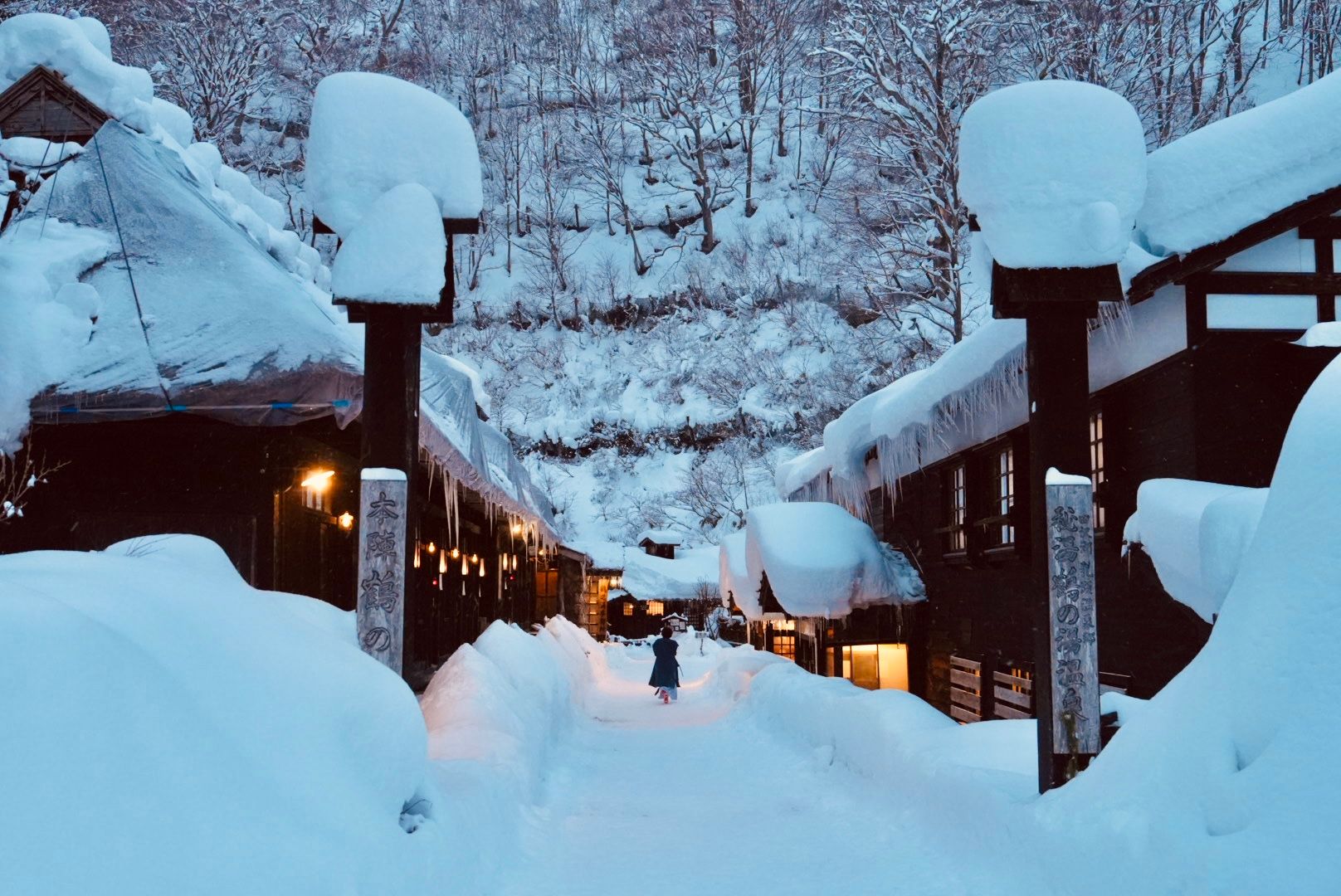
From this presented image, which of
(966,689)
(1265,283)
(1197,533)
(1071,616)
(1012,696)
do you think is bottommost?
(966,689)

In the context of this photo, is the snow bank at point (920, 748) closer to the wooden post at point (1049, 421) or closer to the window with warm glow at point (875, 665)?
the wooden post at point (1049, 421)

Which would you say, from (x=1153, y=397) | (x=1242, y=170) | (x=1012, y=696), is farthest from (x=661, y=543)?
(x=1242, y=170)

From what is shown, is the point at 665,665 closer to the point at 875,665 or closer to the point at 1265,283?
the point at 875,665

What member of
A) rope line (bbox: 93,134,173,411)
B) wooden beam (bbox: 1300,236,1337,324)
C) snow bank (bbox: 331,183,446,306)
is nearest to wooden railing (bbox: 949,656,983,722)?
wooden beam (bbox: 1300,236,1337,324)

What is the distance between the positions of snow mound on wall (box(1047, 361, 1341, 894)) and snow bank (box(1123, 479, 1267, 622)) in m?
0.88

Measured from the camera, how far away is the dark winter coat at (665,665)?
2025cm

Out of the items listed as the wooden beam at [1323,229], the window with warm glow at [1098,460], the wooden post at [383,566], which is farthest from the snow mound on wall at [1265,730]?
the window with warm glow at [1098,460]

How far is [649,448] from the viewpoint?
57844 millimetres

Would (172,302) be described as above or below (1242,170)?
below

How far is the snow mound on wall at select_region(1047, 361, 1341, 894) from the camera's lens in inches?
147

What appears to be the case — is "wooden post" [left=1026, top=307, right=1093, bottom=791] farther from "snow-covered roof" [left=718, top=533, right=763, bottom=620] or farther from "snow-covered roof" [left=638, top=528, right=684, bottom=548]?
"snow-covered roof" [left=638, top=528, right=684, bottom=548]

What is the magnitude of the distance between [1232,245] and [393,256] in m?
6.66

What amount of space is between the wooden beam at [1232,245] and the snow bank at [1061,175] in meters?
1.84

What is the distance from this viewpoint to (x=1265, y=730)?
157 inches
